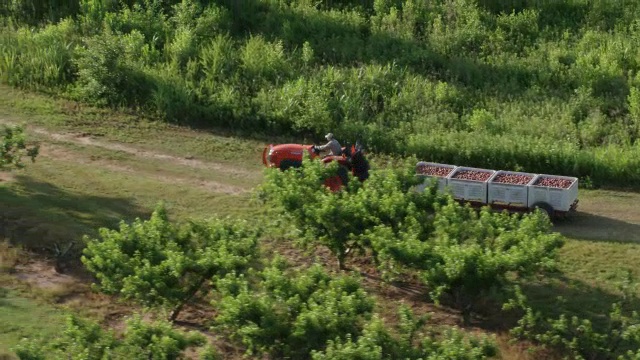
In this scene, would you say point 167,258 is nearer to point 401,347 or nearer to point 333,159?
point 401,347

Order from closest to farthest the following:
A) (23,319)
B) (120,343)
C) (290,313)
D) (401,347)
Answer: (401,347), (120,343), (290,313), (23,319)

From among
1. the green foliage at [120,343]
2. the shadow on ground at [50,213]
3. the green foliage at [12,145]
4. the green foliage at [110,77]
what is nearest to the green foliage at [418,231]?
the shadow on ground at [50,213]

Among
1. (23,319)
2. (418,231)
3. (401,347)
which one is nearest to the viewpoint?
(401,347)

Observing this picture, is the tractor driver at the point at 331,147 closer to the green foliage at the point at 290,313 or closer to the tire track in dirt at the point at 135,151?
the tire track in dirt at the point at 135,151

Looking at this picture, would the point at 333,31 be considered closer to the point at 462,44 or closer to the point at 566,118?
the point at 462,44

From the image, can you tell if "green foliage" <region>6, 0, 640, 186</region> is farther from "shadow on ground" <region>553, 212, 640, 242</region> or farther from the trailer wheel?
the trailer wheel

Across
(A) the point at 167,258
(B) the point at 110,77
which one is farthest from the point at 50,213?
(B) the point at 110,77

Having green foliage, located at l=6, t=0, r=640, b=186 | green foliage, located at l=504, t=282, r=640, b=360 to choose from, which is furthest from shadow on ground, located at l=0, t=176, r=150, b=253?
green foliage, located at l=504, t=282, r=640, b=360
